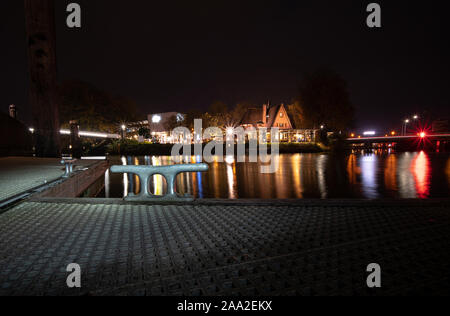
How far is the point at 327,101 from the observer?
43719 millimetres

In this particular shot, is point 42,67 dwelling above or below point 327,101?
below

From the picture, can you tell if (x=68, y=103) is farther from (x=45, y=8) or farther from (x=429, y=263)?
(x=429, y=263)

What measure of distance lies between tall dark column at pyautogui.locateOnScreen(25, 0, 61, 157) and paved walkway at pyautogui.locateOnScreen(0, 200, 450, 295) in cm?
1119

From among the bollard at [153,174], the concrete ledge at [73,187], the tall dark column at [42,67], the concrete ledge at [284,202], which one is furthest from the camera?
the tall dark column at [42,67]

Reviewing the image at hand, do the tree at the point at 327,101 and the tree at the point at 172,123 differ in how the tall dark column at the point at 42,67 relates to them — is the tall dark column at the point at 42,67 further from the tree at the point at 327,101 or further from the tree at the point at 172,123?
the tree at the point at 172,123

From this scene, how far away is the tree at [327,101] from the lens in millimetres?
43562

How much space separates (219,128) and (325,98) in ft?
76.9

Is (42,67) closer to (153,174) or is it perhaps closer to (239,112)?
(153,174)

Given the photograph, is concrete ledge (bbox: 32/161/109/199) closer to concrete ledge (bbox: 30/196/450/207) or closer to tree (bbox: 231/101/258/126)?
concrete ledge (bbox: 30/196/450/207)

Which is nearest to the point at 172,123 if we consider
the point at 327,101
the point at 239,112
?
the point at 239,112

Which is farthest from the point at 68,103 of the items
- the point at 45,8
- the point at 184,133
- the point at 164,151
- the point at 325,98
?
the point at 325,98

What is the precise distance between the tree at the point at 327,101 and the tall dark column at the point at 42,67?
3979 centimetres

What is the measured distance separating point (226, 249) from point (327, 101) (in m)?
45.8

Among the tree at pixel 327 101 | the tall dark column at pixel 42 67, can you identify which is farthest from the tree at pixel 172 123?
the tall dark column at pixel 42 67
